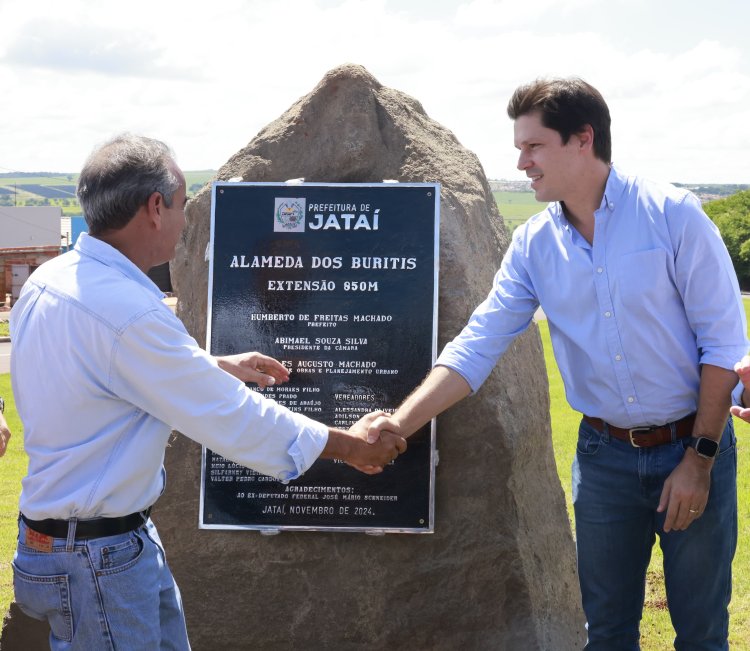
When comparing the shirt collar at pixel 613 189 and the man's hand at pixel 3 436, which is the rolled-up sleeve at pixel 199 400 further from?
the shirt collar at pixel 613 189

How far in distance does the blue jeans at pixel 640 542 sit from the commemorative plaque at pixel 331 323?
92cm

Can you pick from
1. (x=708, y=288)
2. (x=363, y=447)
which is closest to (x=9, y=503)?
(x=363, y=447)

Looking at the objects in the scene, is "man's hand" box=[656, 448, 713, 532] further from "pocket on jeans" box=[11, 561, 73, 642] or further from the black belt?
"pocket on jeans" box=[11, 561, 73, 642]

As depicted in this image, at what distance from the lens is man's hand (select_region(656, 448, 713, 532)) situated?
3.38m

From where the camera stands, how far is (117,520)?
9.67 ft

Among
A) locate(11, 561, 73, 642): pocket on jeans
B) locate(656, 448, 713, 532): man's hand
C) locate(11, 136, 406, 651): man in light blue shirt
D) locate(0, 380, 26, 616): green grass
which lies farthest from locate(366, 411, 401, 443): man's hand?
locate(0, 380, 26, 616): green grass

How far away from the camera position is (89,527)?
115 inches

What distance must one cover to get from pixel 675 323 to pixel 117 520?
208cm

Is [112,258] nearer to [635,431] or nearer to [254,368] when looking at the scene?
[254,368]

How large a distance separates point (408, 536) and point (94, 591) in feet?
6.42

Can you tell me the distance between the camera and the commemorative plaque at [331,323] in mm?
4527

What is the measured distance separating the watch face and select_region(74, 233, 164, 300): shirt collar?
6.34ft

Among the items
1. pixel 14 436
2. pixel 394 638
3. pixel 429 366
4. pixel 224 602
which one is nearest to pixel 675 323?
pixel 429 366

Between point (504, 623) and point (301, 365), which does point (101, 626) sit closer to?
point (301, 365)
